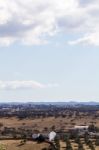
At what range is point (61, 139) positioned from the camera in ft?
357

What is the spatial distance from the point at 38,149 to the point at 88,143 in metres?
25.1

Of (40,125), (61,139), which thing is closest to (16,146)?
(61,139)

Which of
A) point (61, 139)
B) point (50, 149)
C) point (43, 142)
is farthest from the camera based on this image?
point (61, 139)

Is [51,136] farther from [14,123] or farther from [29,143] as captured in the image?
[14,123]

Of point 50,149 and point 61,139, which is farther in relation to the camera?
point 61,139

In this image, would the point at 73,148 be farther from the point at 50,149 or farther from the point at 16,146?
the point at 50,149

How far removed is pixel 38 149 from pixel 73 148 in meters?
16.2

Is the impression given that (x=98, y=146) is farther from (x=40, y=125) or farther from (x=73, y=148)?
(x=40, y=125)

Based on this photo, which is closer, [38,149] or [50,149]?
[50,149]

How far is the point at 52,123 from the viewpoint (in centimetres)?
18775

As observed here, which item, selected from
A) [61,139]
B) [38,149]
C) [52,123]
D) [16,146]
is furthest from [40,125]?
[38,149]

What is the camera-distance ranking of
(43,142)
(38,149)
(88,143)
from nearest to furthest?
(38,149), (43,142), (88,143)

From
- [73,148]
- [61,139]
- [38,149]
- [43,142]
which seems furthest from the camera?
[61,139]

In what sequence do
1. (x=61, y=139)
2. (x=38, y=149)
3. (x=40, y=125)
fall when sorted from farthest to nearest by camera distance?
1. (x=40, y=125)
2. (x=61, y=139)
3. (x=38, y=149)
